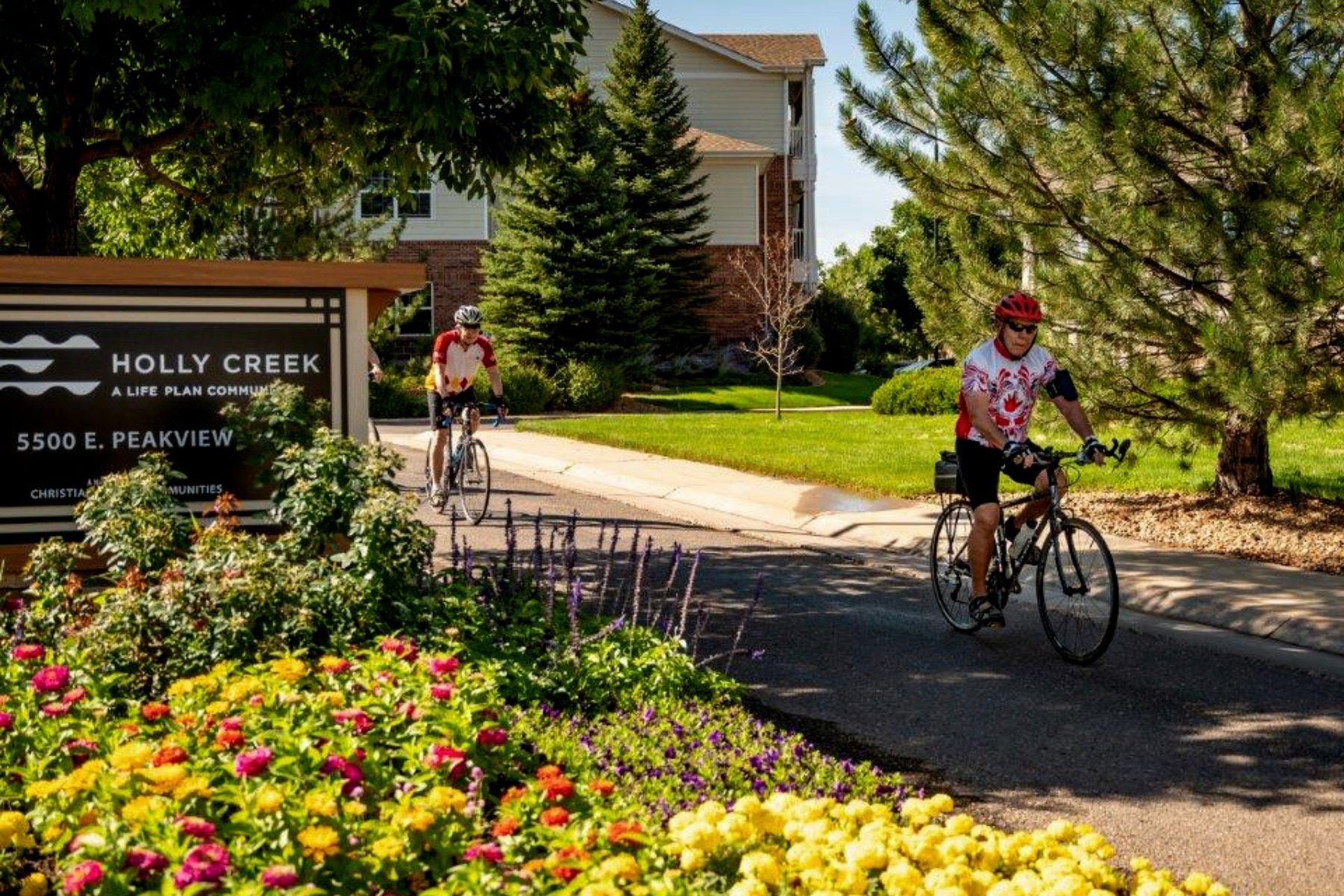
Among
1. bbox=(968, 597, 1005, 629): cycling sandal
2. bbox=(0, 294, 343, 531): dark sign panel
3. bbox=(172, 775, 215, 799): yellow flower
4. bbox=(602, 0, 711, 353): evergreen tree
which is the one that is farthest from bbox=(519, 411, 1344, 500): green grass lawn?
bbox=(602, 0, 711, 353): evergreen tree

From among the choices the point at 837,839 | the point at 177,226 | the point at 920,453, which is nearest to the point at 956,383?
the point at 920,453

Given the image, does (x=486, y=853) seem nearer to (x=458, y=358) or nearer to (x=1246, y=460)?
(x=1246, y=460)

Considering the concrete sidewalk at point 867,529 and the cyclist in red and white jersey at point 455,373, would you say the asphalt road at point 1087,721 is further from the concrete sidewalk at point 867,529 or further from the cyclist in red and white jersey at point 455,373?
the cyclist in red and white jersey at point 455,373

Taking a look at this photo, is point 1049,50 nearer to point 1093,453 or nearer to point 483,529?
point 1093,453

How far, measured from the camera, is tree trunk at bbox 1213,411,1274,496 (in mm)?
12945

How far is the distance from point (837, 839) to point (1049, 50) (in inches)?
341

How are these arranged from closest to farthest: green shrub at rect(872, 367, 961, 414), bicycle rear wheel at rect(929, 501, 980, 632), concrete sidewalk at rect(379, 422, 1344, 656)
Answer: bicycle rear wheel at rect(929, 501, 980, 632) → concrete sidewalk at rect(379, 422, 1344, 656) → green shrub at rect(872, 367, 961, 414)

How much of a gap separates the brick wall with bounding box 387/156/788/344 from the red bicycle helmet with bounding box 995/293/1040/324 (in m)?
33.5

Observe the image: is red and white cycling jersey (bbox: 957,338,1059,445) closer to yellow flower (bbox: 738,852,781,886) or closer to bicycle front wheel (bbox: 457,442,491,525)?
yellow flower (bbox: 738,852,781,886)

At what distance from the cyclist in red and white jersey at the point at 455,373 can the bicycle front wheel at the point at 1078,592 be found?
23.2 feet

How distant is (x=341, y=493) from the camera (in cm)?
667

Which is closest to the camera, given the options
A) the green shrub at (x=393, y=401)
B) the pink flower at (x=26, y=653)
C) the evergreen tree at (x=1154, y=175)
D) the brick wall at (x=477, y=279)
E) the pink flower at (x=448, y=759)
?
the pink flower at (x=448, y=759)

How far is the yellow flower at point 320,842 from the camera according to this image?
3.28 meters

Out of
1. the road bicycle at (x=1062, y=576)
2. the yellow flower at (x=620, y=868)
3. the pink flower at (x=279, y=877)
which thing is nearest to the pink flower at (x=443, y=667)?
the yellow flower at (x=620, y=868)
